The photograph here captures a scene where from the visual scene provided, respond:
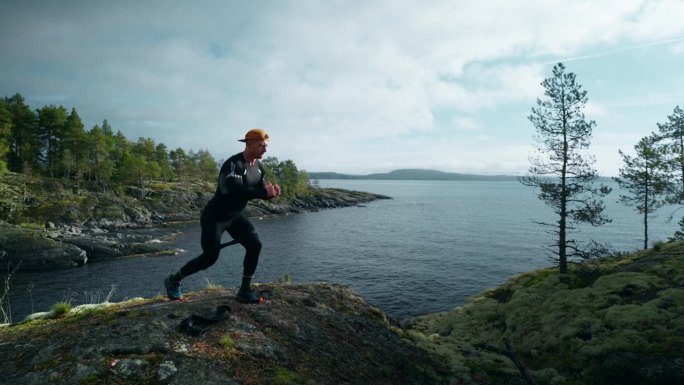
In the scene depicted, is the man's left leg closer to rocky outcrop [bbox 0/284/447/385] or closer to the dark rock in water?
rocky outcrop [bbox 0/284/447/385]

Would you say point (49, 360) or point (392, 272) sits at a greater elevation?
point (49, 360)

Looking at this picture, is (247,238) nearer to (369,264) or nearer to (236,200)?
(236,200)

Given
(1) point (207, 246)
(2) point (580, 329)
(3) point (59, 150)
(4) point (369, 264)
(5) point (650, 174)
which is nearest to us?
(1) point (207, 246)

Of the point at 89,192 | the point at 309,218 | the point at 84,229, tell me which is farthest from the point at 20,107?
the point at 309,218

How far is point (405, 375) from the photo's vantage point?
285 inches

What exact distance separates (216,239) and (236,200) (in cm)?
84

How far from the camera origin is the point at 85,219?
5872cm

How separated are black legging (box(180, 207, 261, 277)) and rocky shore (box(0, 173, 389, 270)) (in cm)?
3703

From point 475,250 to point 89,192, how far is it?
78.1 metres

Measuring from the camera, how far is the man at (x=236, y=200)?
6266 mm

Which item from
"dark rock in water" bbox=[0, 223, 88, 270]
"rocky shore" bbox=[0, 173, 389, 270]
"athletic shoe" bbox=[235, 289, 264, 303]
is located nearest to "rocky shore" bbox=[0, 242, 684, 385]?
"athletic shoe" bbox=[235, 289, 264, 303]

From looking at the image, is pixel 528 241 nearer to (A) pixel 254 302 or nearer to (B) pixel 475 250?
(B) pixel 475 250

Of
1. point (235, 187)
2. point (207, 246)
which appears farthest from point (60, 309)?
point (235, 187)

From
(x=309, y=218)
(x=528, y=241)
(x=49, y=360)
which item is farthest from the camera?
(x=309, y=218)
